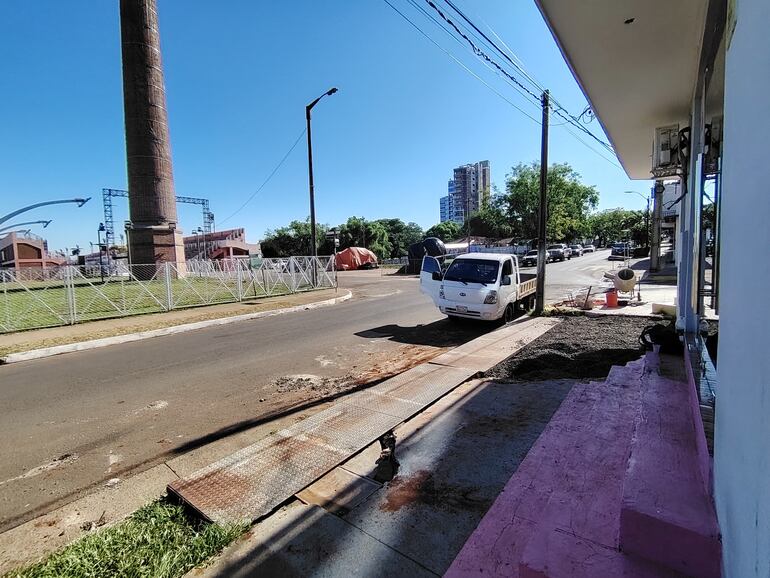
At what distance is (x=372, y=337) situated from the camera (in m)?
9.52

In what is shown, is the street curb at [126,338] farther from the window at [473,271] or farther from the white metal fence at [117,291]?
the window at [473,271]

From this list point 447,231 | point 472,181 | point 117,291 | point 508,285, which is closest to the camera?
point 508,285

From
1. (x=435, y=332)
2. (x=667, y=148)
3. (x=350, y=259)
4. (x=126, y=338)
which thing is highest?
(x=667, y=148)


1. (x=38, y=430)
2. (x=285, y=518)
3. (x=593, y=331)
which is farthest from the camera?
(x=593, y=331)

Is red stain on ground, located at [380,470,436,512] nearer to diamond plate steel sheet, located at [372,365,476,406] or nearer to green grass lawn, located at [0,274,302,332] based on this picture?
diamond plate steel sheet, located at [372,365,476,406]

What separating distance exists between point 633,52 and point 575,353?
14.1 ft

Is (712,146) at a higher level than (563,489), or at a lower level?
higher

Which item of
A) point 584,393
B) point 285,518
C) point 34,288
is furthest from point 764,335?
point 34,288

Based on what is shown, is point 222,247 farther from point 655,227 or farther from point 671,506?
point 671,506

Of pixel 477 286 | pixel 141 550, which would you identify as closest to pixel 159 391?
pixel 141 550

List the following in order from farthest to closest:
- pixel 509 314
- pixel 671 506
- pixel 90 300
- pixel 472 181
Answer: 1. pixel 472 181
2. pixel 90 300
3. pixel 509 314
4. pixel 671 506

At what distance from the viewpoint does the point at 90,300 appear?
13594mm

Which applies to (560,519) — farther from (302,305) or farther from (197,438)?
(302,305)

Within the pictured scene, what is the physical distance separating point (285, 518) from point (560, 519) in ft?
5.79
